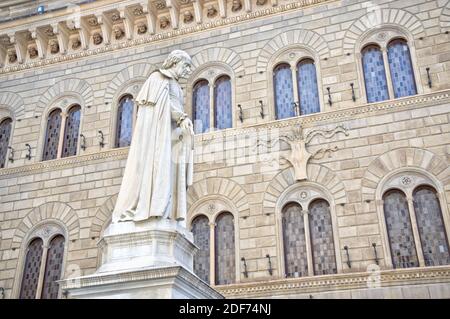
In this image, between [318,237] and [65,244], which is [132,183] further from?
[65,244]

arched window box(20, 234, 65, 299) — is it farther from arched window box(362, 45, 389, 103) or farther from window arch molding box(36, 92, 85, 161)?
arched window box(362, 45, 389, 103)

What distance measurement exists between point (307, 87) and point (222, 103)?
8.02 ft

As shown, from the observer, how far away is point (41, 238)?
49.9ft

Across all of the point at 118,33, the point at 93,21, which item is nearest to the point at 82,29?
the point at 93,21

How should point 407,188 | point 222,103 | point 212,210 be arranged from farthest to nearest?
point 222,103
point 212,210
point 407,188

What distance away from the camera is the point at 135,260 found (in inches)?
225

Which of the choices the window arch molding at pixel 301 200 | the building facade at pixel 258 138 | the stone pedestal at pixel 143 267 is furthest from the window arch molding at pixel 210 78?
Result: the stone pedestal at pixel 143 267

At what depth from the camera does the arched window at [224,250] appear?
13.3 m

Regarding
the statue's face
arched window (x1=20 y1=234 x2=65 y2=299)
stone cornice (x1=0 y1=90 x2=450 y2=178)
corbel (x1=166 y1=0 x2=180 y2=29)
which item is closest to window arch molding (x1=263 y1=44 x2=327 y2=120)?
stone cornice (x1=0 y1=90 x2=450 y2=178)

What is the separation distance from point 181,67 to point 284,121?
296 inches

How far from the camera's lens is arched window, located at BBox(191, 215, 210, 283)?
13.5 meters

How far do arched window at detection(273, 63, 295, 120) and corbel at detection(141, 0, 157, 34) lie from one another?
4.39 m

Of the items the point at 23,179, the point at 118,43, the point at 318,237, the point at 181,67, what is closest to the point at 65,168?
the point at 23,179

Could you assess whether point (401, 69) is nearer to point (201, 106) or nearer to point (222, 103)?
point (222, 103)
